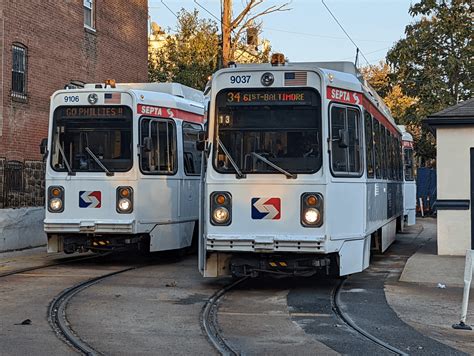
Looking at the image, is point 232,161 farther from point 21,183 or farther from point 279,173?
point 21,183

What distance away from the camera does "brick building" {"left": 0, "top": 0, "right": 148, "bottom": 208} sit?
19.5m

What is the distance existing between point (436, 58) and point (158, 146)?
61.7 ft

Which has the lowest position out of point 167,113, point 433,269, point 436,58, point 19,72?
point 433,269

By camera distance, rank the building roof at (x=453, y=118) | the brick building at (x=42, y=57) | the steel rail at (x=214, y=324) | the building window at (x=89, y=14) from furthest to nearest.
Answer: the building window at (x=89, y=14), the brick building at (x=42, y=57), the building roof at (x=453, y=118), the steel rail at (x=214, y=324)

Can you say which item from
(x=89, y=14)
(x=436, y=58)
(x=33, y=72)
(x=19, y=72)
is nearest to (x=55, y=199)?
(x=19, y=72)

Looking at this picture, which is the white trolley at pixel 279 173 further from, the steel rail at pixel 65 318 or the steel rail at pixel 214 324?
the steel rail at pixel 65 318

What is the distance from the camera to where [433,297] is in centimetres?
1127

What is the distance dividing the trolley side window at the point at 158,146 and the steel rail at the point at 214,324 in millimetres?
3348

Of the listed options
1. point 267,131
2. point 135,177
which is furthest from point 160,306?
point 135,177

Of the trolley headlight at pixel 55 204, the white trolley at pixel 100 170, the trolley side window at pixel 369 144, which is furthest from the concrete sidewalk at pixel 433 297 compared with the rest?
the trolley headlight at pixel 55 204

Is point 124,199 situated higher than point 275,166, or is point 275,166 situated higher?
point 275,166

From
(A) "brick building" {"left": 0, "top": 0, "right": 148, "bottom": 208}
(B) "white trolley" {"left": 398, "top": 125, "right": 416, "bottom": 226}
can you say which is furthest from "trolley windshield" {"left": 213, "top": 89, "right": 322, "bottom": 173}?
(B) "white trolley" {"left": 398, "top": 125, "right": 416, "bottom": 226}

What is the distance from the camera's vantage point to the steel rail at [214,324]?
757 cm

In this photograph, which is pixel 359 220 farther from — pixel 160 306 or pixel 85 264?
pixel 85 264
